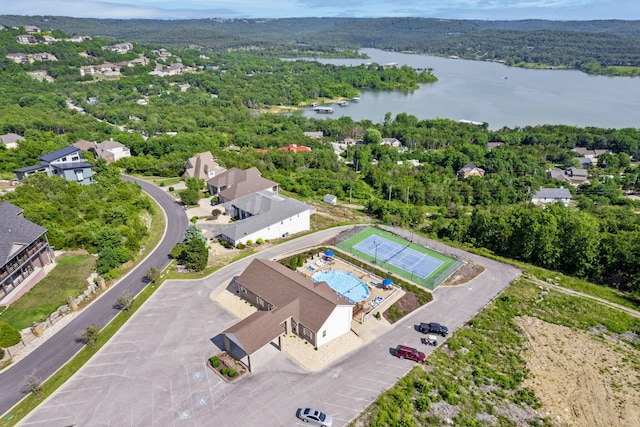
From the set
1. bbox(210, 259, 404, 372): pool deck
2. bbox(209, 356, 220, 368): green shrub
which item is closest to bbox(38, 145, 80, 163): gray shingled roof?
bbox(210, 259, 404, 372): pool deck

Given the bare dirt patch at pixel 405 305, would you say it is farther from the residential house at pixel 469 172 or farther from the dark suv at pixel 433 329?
the residential house at pixel 469 172

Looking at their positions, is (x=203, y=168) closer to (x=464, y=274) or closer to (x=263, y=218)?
(x=263, y=218)

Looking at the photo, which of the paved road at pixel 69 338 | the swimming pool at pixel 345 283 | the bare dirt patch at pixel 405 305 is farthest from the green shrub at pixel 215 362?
the bare dirt patch at pixel 405 305

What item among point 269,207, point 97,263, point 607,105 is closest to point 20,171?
point 97,263

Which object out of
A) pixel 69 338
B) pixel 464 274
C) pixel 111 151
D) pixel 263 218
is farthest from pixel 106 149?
pixel 464 274

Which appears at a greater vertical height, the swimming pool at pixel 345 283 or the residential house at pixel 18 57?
the residential house at pixel 18 57

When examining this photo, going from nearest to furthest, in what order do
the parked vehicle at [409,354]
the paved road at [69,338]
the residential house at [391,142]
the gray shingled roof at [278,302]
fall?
the paved road at [69,338]
the gray shingled roof at [278,302]
the parked vehicle at [409,354]
the residential house at [391,142]
